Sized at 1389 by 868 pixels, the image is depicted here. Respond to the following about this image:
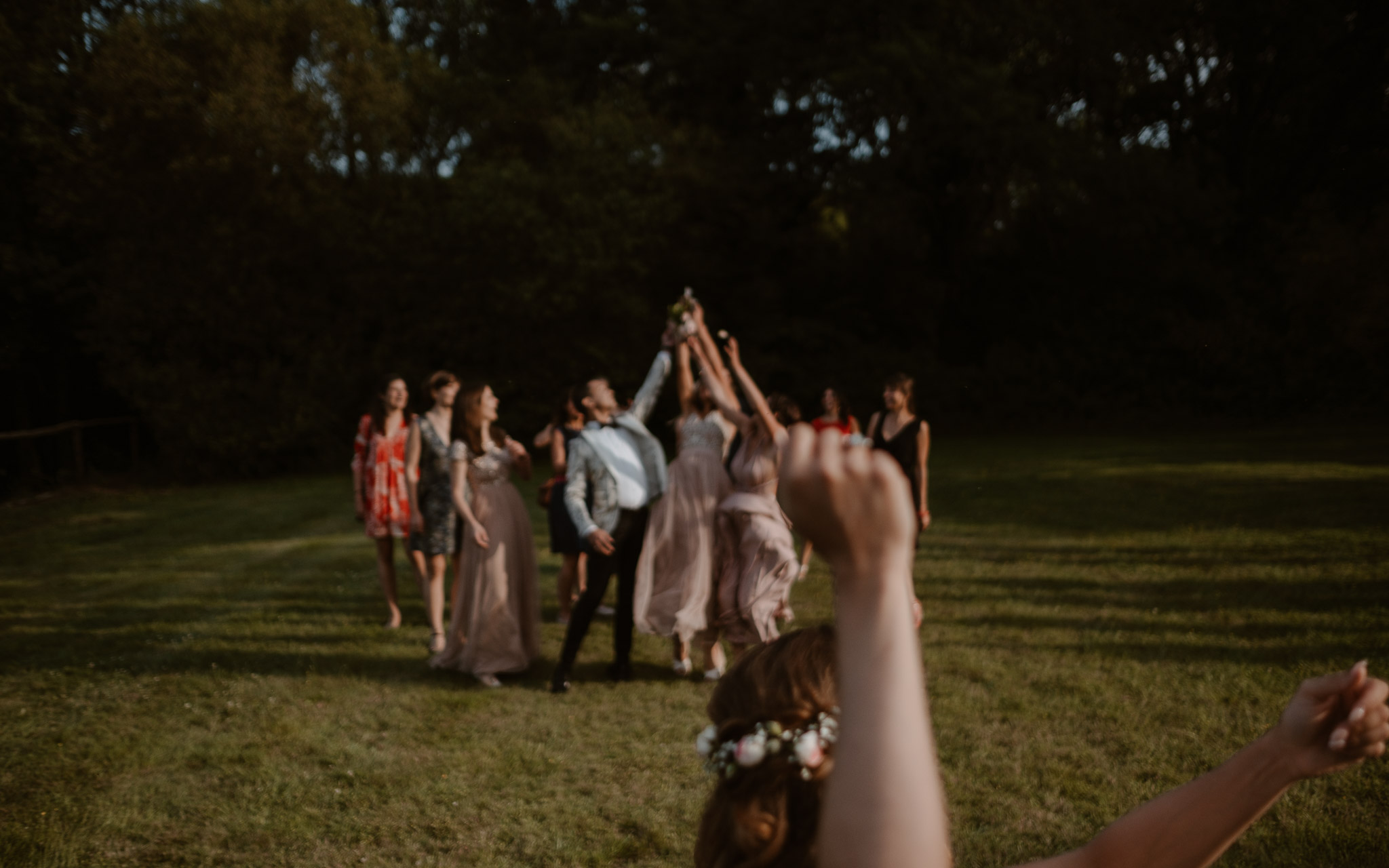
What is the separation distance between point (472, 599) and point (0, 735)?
2872 mm

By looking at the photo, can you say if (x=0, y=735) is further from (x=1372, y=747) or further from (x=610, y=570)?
(x=1372, y=747)

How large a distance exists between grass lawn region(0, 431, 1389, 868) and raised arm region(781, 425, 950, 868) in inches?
138

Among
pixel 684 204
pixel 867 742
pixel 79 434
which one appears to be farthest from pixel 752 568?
pixel 684 204

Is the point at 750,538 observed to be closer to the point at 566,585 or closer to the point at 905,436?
the point at 905,436

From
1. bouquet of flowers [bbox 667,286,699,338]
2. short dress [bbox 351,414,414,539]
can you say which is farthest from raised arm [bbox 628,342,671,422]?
short dress [bbox 351,414,414,539]

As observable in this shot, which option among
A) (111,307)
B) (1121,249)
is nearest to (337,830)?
(111,307)

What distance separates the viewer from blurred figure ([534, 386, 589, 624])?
781 cm

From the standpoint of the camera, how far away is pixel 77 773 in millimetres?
5082

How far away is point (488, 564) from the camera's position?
671 centimetres

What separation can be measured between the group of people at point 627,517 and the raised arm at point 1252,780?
4.46 m

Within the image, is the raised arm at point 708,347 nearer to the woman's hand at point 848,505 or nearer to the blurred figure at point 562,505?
the blurred figure at point 562,505

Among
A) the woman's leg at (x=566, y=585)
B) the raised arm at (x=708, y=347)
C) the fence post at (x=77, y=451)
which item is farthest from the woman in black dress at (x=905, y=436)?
the fence post at (x=77, y=451)

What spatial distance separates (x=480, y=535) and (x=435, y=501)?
93 cm

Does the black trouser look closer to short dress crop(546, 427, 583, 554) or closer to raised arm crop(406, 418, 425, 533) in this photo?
short dress crop(546, 427, 583, 554)
